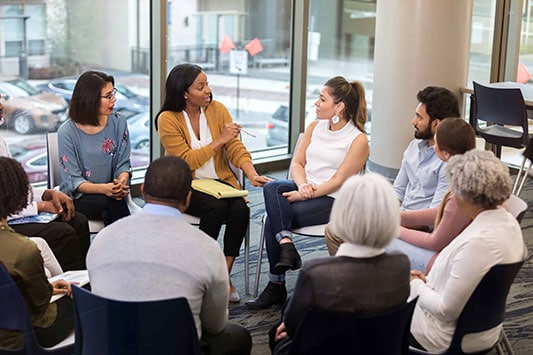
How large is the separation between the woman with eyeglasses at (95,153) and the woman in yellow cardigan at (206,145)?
10.6 inches

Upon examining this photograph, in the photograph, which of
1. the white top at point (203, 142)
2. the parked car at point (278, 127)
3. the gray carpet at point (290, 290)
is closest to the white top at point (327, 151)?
the white top at point (203, 142)

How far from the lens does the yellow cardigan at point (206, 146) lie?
14.1 feet

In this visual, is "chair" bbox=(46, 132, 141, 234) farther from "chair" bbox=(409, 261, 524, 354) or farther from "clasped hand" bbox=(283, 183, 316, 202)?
"chair" bbox=(409, 261, 524, 354)

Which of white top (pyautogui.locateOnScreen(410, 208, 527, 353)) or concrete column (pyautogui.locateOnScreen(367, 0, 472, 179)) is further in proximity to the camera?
concrete column (pyautogui.locateOnScreen(367, 0, 472, 179))

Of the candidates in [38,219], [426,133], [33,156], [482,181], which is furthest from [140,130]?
[482,181]

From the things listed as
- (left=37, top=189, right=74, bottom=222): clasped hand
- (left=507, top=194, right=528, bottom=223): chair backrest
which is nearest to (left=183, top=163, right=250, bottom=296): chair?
(left=37, top=189, right=74, bottom=222): clasped hand

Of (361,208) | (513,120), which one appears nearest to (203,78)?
(361,208)

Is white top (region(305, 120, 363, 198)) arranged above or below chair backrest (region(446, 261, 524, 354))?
above

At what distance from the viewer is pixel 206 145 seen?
171 inches

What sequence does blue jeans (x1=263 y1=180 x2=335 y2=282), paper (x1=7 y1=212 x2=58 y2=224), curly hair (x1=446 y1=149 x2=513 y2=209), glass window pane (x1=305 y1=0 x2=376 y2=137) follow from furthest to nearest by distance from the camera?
glass window pane (x1=305 y1=0 x2=376 y2=137)
blue jeans (x1=263 y1=180 x2=335 y2=282)
paper (x1=7 y1=212 x2=58 y2=224)
curly hair (x1=446 y1=149 x2=513 y2=209)

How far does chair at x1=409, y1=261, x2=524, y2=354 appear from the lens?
261 centimetres

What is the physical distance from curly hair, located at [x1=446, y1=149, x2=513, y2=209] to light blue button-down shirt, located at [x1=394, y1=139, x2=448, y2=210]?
946mm

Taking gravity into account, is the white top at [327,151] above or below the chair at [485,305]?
above

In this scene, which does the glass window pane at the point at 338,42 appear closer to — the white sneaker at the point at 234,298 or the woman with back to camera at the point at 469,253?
the white sneaker at the point at 234,298
